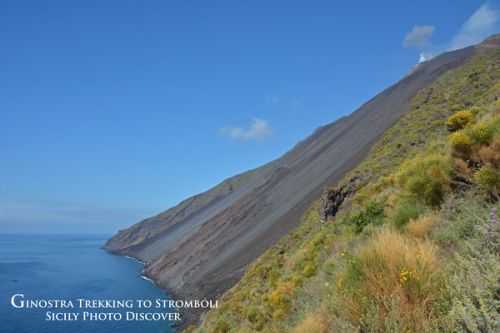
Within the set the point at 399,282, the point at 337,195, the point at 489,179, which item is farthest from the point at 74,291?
the point at 399,282

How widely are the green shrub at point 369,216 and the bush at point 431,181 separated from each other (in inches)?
49.6

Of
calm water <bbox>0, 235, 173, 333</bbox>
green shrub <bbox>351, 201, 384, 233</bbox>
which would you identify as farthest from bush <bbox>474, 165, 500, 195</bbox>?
calm water <bbox>0, 235, 173, 333</bbox>

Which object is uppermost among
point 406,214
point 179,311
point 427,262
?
point 406,214

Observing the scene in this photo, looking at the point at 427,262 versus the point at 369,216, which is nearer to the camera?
the point at 427,262

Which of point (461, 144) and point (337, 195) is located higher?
point (461, 144)

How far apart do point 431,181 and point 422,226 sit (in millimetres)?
1577

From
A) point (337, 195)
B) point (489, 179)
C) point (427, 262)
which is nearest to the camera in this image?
point (427, 262)

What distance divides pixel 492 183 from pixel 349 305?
315 cm

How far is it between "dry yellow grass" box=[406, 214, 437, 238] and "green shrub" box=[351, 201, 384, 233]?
2367 mm

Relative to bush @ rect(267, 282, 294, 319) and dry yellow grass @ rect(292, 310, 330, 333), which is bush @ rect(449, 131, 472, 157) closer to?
dry yellow grass @ rect(292, 310, 330, 333)

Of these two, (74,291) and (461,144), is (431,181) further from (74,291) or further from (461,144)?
(74,291)

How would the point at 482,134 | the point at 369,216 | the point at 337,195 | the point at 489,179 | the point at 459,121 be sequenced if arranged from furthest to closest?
the point at 337,195, the point at 459,121, the point at 369,216, the point at 482,134, the point at 489,179

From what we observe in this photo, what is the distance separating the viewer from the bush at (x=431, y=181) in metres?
6.16

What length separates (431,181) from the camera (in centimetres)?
635
